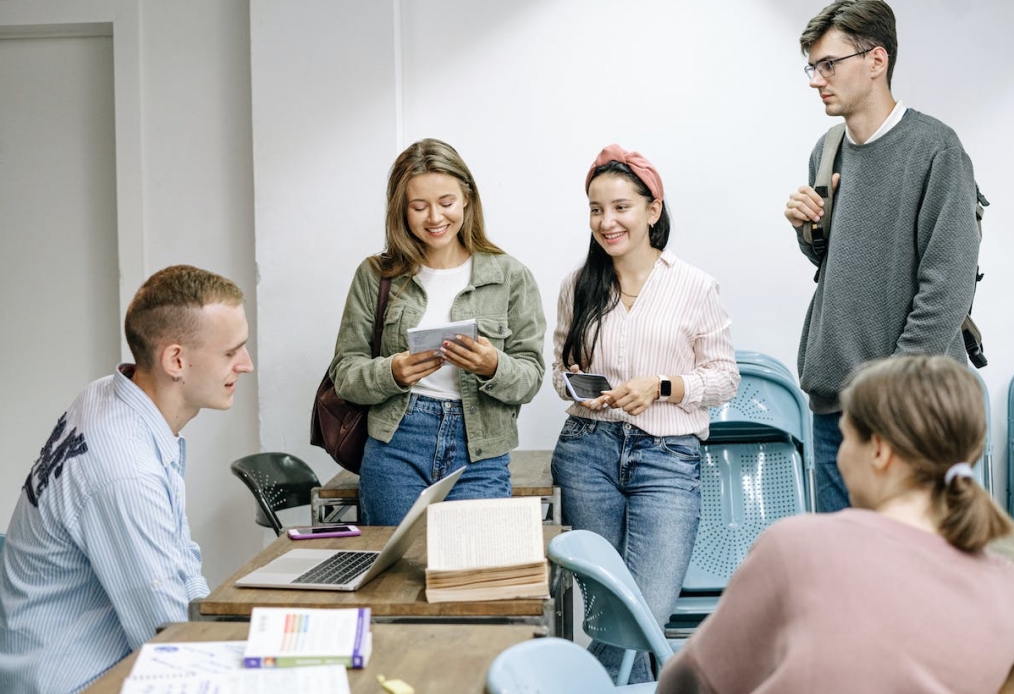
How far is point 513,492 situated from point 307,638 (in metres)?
1.72

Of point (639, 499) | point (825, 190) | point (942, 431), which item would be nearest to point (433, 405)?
point (639, 499)

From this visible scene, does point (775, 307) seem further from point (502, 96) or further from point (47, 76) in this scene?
point (47, 76)

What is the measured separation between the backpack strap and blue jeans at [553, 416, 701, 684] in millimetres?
721

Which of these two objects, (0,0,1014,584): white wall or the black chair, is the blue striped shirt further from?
(0,0,1014,584): white wall

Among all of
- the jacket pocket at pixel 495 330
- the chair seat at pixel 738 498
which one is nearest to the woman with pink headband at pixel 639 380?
the jacket pocket at pixel 495 330

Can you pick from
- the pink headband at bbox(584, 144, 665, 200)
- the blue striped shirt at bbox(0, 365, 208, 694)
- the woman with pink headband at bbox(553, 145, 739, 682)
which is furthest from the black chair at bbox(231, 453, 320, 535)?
the pink headband at bbox(584, 144, 665, 200)

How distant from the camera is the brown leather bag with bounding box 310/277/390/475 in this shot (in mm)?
3412

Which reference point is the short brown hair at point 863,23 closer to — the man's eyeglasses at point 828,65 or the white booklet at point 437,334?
the man's eyeglasses at point 828,65

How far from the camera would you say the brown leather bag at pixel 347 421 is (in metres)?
3.41

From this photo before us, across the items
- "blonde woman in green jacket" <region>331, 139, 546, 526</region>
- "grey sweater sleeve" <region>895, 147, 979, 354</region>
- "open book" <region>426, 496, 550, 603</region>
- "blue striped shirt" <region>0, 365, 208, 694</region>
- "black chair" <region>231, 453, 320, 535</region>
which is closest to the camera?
"blue striped shirt" <region>0, 365, 208, 694</region>

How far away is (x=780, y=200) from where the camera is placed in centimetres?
439

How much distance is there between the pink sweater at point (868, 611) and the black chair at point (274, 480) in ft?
8.30

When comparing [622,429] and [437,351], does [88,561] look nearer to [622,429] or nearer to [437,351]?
[437,351]

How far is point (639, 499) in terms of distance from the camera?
131 inches
